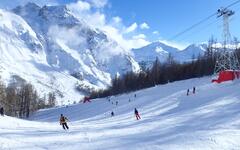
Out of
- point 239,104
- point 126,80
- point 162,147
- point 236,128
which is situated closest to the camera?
point 162,147

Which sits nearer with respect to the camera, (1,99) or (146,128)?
(146,128)

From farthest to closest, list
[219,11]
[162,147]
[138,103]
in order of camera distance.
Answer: [138,103], [219,11], [162,147]

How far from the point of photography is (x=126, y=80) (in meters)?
188

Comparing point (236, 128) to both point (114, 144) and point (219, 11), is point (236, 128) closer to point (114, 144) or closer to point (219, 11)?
point (114, 144)

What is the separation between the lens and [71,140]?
31781 millimetres

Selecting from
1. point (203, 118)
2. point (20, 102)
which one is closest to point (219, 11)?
point (203, 118)

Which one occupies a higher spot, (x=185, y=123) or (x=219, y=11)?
(x=219, y=11)

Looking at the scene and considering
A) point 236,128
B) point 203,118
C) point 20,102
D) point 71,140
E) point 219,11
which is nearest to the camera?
point 71,140

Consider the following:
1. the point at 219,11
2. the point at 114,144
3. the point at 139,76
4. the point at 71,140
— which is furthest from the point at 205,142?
the point at 139,76

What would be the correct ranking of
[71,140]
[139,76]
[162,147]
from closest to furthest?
[162,147] < [71,140] < [139,76]

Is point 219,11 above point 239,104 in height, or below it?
above

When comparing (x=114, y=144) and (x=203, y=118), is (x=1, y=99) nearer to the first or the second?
(x=203, y=118)

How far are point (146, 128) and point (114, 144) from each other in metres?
10.1

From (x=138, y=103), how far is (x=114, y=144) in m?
63.3
